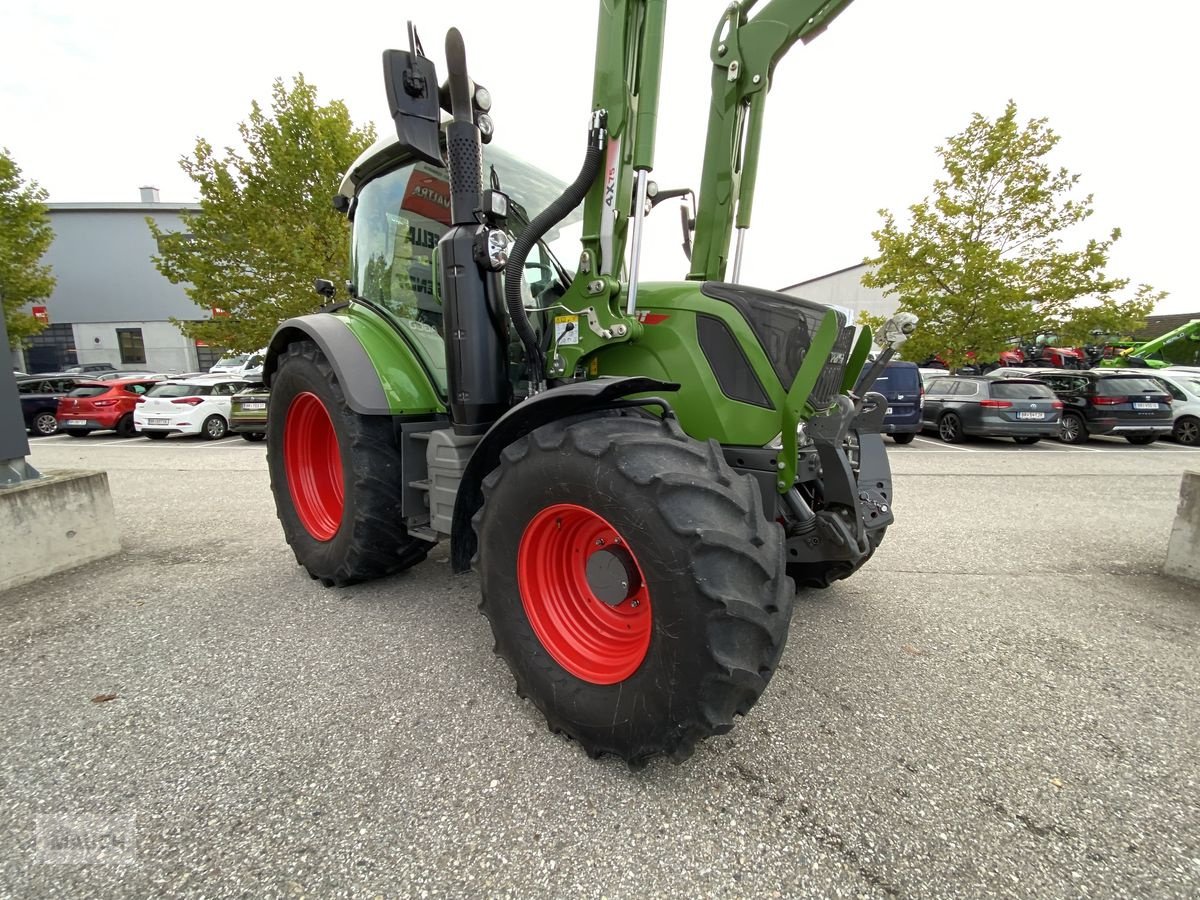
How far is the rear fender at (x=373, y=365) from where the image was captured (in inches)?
113

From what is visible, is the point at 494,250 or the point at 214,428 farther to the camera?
the point at 214,428

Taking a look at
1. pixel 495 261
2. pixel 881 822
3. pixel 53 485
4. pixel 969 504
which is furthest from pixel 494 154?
pixel 969 504

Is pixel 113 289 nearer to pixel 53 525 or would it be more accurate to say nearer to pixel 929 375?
pixel 53 525

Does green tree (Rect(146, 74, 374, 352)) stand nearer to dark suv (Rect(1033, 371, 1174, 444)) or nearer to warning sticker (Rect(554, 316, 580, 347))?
warning sticker (Rect(554, 316, 580, 347))

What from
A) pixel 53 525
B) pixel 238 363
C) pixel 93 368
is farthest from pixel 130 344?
pixel 53 525

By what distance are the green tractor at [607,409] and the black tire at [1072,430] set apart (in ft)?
39.6

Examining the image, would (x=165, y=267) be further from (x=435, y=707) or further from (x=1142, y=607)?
(x=1142, y=607)

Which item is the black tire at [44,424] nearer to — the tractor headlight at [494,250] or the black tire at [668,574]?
the tractor headlight at [494,250]

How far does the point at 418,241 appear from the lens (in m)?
3.32

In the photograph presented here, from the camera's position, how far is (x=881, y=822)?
1.69 meters

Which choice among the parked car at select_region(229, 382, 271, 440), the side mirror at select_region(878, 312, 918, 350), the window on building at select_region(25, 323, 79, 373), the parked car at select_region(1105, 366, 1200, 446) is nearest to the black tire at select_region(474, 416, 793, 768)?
the side mirror at select_region(878, 312, 918, 350)

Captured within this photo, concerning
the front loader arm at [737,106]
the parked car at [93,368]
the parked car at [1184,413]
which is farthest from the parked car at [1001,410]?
the parked car at [93,368]

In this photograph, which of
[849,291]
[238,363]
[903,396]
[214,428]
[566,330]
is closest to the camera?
[566,330]

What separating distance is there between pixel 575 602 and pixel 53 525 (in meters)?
3.74
